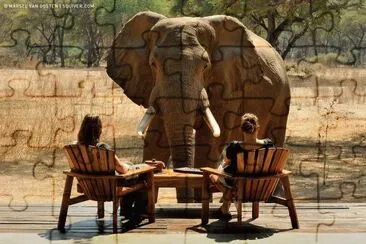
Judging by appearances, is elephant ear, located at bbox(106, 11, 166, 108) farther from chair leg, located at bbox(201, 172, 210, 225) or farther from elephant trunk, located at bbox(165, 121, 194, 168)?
chair leg, located at bbox(201, 172, 210, 225)

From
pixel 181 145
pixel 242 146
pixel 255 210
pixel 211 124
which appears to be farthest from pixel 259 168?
pixel 211 124

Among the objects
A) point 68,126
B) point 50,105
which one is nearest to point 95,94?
point 50,105

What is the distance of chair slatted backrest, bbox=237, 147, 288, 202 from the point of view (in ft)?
22.9

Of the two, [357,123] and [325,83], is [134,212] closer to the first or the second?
[357,123]

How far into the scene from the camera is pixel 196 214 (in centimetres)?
834

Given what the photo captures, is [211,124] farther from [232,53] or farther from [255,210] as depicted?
[232,53]

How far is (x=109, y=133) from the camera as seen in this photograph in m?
19.9

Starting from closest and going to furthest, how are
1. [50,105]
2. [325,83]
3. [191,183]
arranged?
[191,183] → [50,105] → [325,83]

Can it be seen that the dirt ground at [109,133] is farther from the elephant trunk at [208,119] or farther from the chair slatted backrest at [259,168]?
the chair slatted backrest at [259,168]

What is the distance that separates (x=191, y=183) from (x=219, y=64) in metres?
2.43
